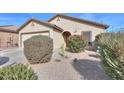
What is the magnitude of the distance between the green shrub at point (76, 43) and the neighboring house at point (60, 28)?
0.57ft

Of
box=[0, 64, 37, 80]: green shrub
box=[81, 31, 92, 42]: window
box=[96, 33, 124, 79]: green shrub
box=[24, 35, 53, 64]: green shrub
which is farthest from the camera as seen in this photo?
box=[24, 35, 53, 64]: green shrub

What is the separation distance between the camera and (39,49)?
7.25 meters

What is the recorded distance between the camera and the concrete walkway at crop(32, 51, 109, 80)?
215 inches

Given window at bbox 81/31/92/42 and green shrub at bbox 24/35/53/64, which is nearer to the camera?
window at bbox 81/31/92/42

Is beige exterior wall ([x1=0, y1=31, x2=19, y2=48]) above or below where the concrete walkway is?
above

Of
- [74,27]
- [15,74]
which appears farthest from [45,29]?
[15,74]

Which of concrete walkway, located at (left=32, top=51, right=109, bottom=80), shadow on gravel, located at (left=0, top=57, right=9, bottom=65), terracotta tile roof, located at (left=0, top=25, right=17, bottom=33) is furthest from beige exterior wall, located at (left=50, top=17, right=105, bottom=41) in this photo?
shadow on gravel, located at (left=0, top=57, right=9, bottom=65)

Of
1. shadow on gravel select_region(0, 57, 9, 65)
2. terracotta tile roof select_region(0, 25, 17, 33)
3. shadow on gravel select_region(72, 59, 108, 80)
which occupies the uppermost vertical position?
terracotta tile roof select_region(0, 25, 17, 33)

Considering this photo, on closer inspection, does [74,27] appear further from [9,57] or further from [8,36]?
[9,57]

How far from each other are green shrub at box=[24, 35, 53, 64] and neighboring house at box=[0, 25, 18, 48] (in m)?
0.85

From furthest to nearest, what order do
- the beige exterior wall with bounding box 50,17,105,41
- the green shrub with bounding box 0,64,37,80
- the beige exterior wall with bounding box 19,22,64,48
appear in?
the beige exterior wall with bounding box 50,17,105,41 → the beige exterior wall with bounding box 19,22,64,48 → the green shrub with bounding box 0,64,37,80

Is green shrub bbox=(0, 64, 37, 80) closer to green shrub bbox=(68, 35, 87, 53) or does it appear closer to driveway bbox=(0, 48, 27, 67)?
driveway bbox=(0, 48, 27, 67)

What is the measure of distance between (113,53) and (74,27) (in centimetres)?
186
